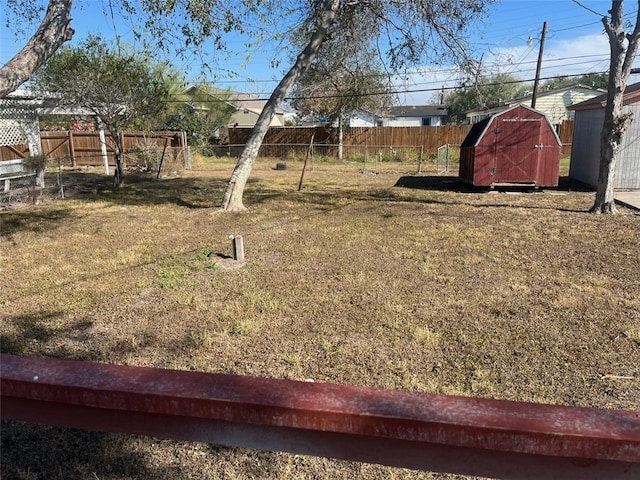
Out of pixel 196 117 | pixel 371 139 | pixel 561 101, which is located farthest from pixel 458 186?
pixel 561 101

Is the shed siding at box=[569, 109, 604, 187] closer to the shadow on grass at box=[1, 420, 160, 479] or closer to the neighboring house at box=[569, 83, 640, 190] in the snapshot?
the neighboring house at box=[569, 83, 640, 190]

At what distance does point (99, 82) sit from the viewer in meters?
13.8

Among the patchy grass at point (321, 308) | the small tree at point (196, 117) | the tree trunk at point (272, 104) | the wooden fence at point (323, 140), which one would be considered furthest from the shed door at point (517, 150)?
the small tree at point (196, 117)

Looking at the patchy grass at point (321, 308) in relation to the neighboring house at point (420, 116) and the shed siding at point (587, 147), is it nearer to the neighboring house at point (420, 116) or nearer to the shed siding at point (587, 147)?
the shed siding at point (587, 147)

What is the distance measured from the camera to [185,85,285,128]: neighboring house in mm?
39219

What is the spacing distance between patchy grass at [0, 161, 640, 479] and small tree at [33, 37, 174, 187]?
5000mm

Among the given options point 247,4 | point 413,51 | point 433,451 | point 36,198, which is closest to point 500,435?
point 433,451

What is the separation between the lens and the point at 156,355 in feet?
13.8

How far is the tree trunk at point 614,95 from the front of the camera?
9.50 metres

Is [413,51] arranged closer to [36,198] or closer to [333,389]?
[36,198]

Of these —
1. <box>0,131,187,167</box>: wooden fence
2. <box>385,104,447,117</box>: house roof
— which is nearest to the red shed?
<box>0,131,187,167</box>: wooden fence

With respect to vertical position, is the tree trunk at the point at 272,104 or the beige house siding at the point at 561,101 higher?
the beige house siding at the point at 561,101

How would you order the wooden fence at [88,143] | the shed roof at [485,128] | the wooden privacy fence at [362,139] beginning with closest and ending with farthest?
1. the shed roof at [485,128]
2. the wooden fence at [88,143]
3. the wooden privacy fence at [362,139]

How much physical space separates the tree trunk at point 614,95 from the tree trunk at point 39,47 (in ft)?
33.0
